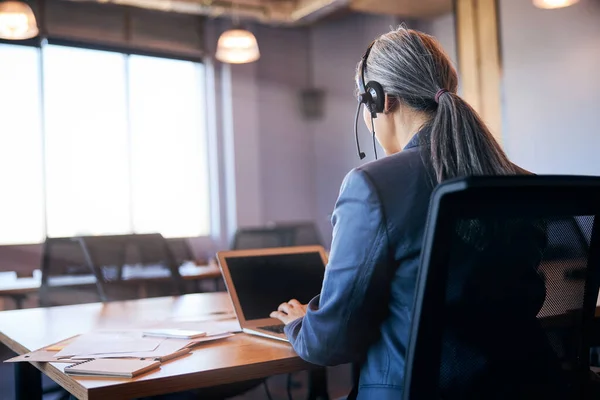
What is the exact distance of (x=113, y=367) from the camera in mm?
1210

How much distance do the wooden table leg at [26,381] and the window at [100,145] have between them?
4.47 m

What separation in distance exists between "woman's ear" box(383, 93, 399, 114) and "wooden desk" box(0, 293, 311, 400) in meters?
0.56

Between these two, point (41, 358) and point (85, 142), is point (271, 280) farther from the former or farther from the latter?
point (85, 142)

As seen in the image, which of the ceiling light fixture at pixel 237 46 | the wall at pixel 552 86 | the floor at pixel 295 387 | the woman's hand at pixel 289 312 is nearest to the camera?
the woman's hand at pixel 289 312

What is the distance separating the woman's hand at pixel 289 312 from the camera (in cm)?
152

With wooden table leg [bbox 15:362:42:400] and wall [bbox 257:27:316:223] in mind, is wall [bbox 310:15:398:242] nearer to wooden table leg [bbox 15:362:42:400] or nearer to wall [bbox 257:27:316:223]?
wall [bbox 257:27:316:223]

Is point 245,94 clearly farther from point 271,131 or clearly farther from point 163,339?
point 163,339

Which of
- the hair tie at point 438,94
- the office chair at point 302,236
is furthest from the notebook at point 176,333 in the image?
the office chair at point 302,236

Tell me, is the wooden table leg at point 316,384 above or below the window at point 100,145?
below

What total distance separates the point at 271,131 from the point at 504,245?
655 centimetres

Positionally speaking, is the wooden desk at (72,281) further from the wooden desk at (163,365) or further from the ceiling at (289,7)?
the ceiling at (289,7)

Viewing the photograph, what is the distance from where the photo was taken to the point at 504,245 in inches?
38.3

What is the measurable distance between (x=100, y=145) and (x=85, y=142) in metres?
0.15

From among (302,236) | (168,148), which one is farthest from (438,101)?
(168,148)
